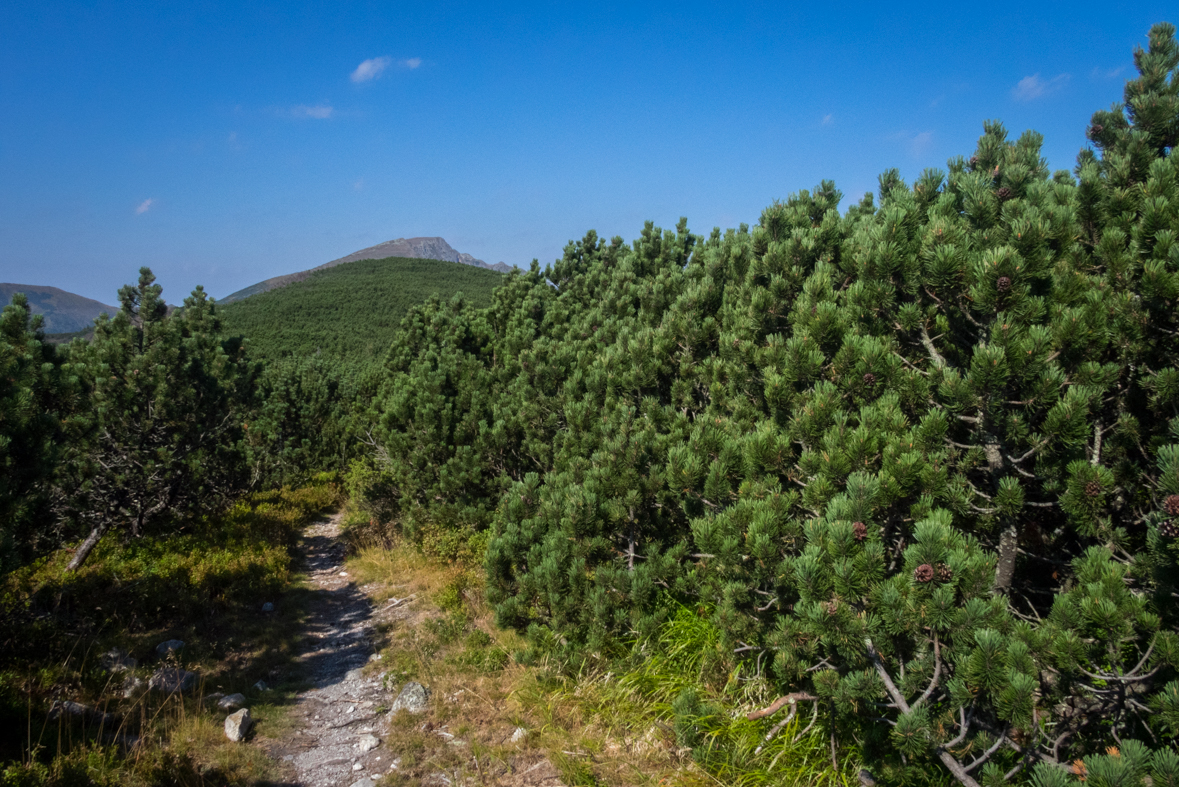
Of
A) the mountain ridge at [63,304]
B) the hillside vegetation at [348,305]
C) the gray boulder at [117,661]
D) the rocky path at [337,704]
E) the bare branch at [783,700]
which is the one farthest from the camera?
the mountain ridge at [63,304]

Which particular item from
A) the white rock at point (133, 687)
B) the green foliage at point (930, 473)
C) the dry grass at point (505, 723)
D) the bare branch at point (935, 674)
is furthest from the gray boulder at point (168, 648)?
the bare branch at point (935, 674)

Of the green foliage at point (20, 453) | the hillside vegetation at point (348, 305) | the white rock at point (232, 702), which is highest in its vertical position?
the hillside vegetation at point (348, 305)

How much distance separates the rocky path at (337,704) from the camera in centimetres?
491

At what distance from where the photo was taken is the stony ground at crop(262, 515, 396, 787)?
193 inches

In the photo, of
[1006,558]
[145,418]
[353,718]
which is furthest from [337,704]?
[1006,558]

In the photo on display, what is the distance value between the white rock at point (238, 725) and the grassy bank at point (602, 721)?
4.04 ft

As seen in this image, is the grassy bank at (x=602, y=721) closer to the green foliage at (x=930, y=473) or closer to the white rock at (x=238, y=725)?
the green foliage at (x=930, y=473)

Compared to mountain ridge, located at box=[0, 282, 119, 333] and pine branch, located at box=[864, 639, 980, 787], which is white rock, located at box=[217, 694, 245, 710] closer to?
pine branch, located at box=[864, 639, 980, 787]

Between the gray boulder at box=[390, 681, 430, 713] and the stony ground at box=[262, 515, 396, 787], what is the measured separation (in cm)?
16

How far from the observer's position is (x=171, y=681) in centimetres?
571

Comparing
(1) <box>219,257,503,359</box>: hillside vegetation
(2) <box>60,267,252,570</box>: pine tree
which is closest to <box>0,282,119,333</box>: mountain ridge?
(1) <box>219,257,503,359</box>: hillside vegetation

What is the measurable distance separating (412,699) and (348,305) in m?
66.3

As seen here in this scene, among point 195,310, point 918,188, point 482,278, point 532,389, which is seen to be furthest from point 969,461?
point 482,278

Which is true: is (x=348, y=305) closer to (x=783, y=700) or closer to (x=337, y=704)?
(x=337, y=704)
